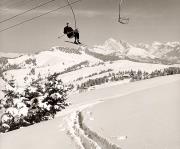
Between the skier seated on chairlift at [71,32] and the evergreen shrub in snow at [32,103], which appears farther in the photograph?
the evergreen shrub in snow at [32,103]

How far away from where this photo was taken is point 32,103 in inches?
2286

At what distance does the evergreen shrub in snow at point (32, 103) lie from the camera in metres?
57.2

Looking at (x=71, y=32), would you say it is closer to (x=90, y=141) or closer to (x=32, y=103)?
(x=90, y=141)

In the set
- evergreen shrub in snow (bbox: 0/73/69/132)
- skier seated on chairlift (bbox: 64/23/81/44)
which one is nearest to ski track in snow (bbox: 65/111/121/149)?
skier seated on chairlift (bbox: 64/23/81/44)

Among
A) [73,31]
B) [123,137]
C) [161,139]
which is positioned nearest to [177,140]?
[161,139]

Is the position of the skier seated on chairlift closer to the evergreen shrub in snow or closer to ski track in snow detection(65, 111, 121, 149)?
ski track in snow detection(65, 111, 121, 149)

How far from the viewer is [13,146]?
31.1 meters

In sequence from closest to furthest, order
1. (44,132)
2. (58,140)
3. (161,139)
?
(161,139), (58,140), (44,132)

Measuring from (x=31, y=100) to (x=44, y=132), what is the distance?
76.9ft

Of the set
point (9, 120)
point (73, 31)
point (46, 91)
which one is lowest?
point (9, 120)

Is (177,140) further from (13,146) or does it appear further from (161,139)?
(13,146)

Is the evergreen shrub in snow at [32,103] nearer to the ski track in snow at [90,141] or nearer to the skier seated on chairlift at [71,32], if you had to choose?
the ski track in snow at [90,141]

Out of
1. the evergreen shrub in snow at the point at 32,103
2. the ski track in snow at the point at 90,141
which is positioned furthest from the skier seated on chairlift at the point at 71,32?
the evergreen shrub in snow at the point at 32,103

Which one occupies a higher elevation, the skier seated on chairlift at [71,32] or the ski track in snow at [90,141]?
the skier seated on chairlift at [71,32]
